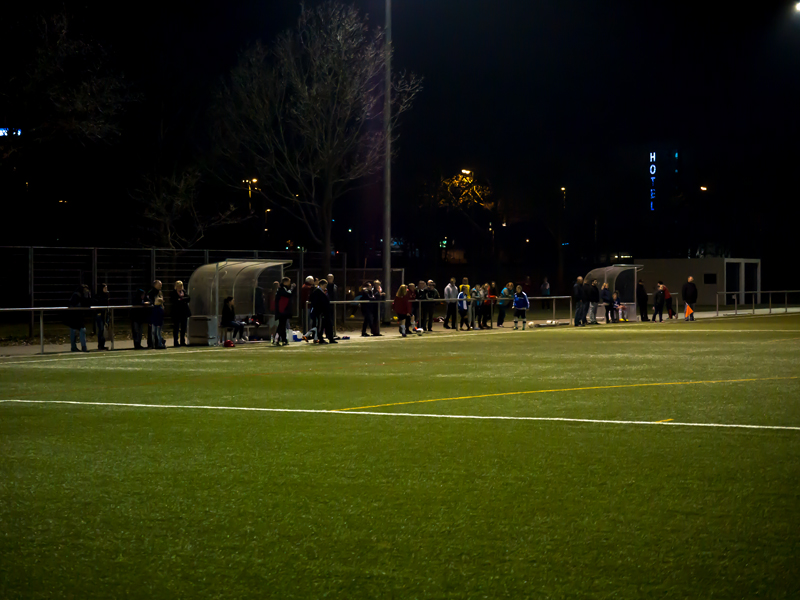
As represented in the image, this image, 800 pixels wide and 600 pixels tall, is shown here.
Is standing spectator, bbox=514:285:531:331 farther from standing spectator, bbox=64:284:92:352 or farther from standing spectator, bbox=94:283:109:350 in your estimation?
standing spectator, bbox=64:284:92:352

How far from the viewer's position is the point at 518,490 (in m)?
6.89

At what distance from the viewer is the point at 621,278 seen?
123 feet

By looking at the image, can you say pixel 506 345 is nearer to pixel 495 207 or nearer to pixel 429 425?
pixel 429 425

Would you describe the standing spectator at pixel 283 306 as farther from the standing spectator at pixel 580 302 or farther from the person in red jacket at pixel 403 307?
the standing spectator at pixel 580 302

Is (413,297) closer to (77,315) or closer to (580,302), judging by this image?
(580,302)

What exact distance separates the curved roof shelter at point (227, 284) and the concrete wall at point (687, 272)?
89.8ft

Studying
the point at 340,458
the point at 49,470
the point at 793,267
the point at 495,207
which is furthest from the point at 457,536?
the point at 793,267

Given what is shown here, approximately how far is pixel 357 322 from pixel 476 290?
20.6 ft

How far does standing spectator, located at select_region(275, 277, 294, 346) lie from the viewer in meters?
22.8

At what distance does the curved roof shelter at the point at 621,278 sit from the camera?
37.1 meters

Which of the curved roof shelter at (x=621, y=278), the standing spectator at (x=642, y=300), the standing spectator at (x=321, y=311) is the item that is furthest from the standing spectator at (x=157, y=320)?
the standing spectator at (x=642, y=300)

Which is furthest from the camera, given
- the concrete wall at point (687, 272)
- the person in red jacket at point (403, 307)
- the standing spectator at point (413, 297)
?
the concrete wall at point (687, 272)

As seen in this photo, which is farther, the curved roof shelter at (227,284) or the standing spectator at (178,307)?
the curved roof shelter at (227,284)

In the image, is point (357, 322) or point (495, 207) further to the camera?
point (495, 207)
